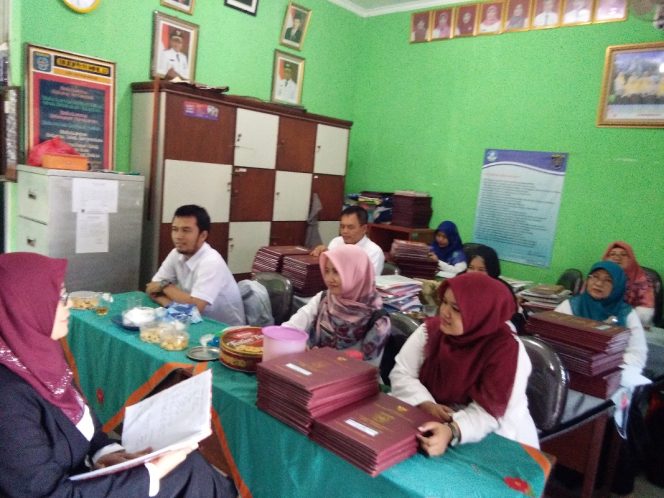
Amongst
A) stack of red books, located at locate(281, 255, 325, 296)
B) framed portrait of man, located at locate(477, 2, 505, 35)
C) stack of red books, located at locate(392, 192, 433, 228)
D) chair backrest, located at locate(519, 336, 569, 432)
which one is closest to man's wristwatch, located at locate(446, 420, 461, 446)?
chair backrest, located at locate(519, 336, 569, 432)

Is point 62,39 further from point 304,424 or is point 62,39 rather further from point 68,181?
point 304,424

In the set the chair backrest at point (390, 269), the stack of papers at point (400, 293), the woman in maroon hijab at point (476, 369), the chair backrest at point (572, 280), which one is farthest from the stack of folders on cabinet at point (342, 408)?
the chair backrest at point (572, 280)

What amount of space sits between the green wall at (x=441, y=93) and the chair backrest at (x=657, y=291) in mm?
143

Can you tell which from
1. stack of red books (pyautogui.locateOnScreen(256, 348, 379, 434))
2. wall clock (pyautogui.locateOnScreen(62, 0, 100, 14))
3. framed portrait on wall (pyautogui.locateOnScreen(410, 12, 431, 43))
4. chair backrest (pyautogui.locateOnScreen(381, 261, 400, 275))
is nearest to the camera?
stack of red books (pyautogui.locateOnScreen(256, 348, 379, 434))

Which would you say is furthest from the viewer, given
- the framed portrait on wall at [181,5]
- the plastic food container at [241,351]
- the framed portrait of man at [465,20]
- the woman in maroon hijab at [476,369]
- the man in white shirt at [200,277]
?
the framed portrait of man at [465,20]

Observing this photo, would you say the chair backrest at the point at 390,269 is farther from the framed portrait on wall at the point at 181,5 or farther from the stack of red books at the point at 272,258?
the framed portrait on wall at the point at 181,5

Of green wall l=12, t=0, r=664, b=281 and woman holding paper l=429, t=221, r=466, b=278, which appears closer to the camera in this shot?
green wall l=12, t=0, r=664, b=281

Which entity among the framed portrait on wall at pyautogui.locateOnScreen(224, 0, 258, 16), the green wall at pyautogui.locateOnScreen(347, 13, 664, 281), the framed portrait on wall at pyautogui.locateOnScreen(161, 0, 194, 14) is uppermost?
the framed portrait on wall at pyautogui.locateOnScreen(224, 0, 258, 16)

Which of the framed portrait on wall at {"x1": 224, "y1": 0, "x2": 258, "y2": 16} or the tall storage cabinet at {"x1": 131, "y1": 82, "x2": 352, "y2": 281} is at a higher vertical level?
the framed portrait on wall at {"x1": 224, "y1": 0, "x2": 258, "y2": 16}

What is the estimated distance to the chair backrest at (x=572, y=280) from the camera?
400cm

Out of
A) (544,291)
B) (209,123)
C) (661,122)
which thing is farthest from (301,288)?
(661,122)

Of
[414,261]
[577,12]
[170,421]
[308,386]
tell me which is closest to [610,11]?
[577,12]

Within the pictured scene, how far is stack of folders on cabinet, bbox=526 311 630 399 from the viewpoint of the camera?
2.03m

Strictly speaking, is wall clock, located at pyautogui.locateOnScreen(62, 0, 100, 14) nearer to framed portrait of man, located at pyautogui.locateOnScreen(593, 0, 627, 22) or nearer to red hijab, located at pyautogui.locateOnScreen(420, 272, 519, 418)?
red hijab, located at pyautogui.locateOnScreen(420, 272, 519, 418)
